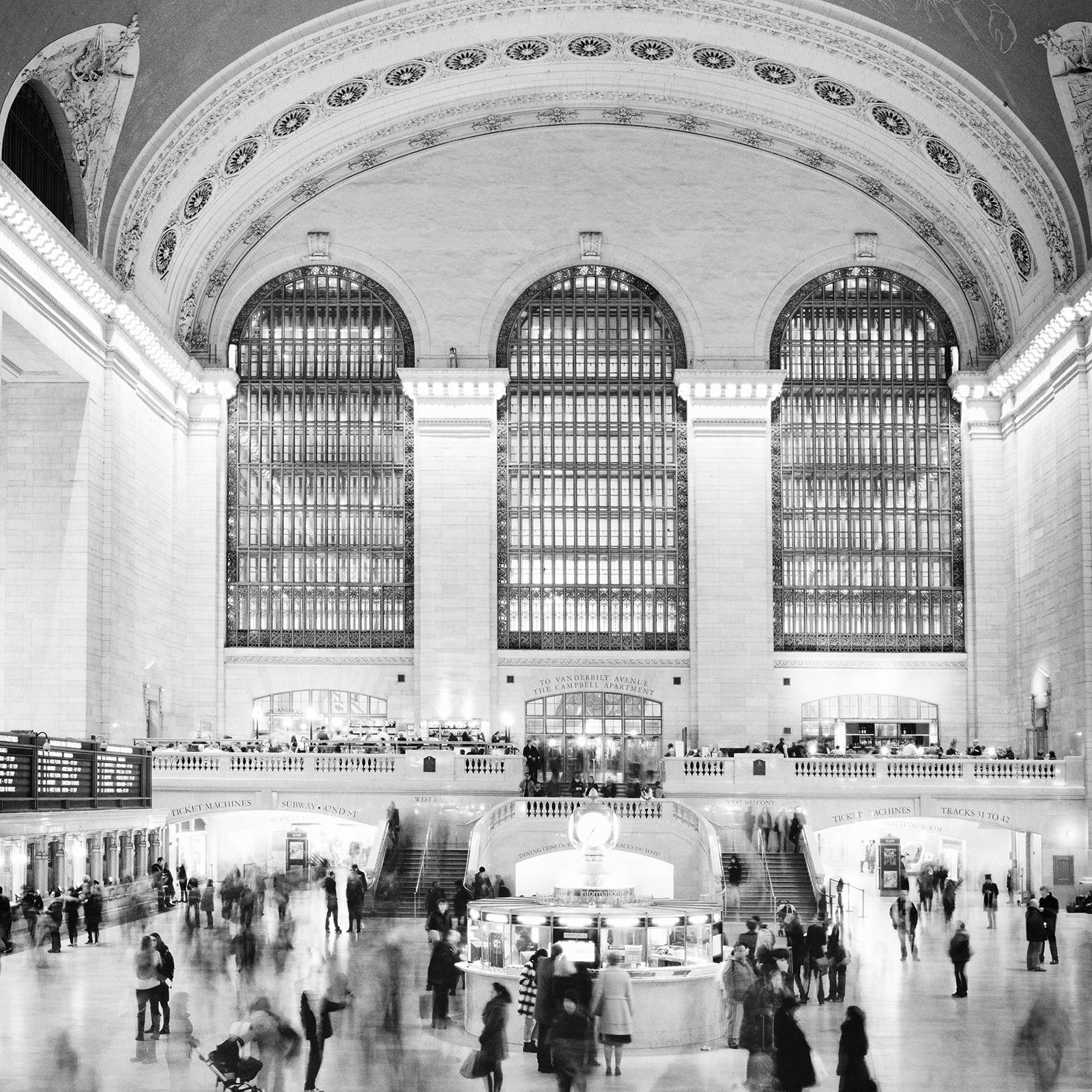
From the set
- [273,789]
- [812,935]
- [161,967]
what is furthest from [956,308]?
[161,967]

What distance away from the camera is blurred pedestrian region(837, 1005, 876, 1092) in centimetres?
1207

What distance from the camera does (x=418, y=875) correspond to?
3381 cm

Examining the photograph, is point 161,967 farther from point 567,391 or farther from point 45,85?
point 567,391

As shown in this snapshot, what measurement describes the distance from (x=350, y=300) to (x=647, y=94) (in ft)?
33.5

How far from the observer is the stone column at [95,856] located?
32.0 meters

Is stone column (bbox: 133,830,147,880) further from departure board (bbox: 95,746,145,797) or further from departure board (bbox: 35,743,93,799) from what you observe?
departure board (bbox: 35,743,93,799)

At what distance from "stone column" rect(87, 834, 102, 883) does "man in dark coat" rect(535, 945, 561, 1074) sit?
58.8ft

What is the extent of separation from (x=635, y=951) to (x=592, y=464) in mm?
29420

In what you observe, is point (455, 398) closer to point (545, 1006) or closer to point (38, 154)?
point (38, 154)

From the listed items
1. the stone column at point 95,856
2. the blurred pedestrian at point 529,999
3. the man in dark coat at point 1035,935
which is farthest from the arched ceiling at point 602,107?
the blurred pedestrian at point 529,999

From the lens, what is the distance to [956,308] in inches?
1859

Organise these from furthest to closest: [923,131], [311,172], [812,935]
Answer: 1. [311,172]
2. [923,131]
3. [812,935]

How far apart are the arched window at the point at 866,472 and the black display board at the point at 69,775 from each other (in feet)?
65.9

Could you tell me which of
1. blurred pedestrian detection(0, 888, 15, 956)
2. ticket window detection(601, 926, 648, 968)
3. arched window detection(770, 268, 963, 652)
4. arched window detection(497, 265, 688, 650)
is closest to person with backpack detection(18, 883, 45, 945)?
blurred pedestrian detection(0, 888, 15, 956)
